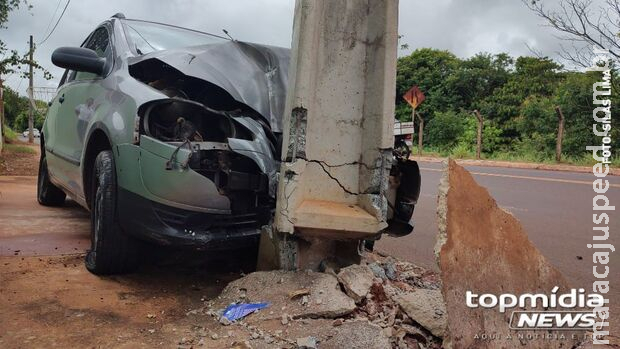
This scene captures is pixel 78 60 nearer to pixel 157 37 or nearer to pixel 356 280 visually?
pixel 157 37

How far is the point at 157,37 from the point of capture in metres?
4.00

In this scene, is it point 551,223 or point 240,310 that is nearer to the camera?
point 240,310

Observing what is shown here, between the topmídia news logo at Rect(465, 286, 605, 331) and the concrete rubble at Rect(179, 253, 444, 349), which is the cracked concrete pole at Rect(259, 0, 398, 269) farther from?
the topmídia news logo at Rect(465, 286, 605, 331)

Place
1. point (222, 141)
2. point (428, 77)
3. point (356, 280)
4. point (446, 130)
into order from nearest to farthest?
point (356, 280)
point (222, 141)
point (446, 130)
point (428, 77)

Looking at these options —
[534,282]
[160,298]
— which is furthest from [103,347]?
[534,282]

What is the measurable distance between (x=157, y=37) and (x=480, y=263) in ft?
9.78

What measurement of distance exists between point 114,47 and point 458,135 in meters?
21.9

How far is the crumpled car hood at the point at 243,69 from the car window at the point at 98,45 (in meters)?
0.69

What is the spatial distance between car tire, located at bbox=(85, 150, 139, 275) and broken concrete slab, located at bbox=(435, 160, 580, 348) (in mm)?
1901

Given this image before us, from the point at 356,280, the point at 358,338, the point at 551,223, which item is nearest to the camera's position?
the point at 358,338

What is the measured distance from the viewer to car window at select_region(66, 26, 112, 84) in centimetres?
391

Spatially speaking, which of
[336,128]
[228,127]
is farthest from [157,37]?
[336,128]

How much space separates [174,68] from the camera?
3.18 metres

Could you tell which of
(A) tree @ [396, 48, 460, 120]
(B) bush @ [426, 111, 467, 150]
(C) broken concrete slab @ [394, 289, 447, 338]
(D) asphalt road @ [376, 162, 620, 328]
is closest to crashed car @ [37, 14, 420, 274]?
(C) broken concrete slab @ [394, 289, 447, 338]
